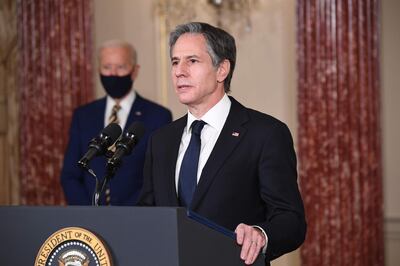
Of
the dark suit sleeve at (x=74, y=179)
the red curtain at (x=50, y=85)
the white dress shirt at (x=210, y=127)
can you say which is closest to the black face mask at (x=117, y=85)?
the dark suit sleeve at (x=74, y=179)

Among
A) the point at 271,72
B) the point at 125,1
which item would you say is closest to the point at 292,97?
the point at 271,72

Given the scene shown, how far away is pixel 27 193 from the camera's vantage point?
5824 millimetres

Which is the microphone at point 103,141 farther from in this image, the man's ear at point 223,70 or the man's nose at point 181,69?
the man's ear at point 223,70

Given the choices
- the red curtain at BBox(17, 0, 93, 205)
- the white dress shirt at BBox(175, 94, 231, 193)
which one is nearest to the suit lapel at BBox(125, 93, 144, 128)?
the red curtain at BBox(17, 0, 93, 205)

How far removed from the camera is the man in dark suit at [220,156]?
2527 millimetres

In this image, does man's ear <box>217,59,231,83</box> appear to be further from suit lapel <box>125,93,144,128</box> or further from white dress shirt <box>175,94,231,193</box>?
suit lapel <box>125,93,144,128</box>

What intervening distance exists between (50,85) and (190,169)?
134 inches

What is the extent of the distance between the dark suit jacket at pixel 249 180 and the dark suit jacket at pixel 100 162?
177 cm

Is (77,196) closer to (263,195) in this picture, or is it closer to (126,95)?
(126,95)

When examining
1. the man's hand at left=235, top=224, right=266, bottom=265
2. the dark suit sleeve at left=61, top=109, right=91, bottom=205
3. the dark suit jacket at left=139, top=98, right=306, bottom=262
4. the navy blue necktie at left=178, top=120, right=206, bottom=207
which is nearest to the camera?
the man's hand at left=235, top=224, right=266, bottom=265

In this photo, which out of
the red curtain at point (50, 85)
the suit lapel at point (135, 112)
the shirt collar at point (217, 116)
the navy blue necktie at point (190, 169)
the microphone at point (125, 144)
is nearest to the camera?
the microphone at point (125, 144)

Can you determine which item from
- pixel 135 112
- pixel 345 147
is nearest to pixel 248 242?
pixel 135 112

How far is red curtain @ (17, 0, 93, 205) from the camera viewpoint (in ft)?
19.1

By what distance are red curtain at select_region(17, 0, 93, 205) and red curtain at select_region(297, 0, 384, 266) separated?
1.74 m
